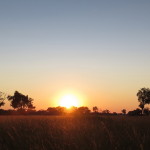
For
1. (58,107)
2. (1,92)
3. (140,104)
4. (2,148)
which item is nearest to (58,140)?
(2,148)

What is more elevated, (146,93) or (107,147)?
(146,93)

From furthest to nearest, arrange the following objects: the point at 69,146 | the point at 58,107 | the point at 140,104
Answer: the point at 58,107 → the point at 140,104 → the point at 69,146

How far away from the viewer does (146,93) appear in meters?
133


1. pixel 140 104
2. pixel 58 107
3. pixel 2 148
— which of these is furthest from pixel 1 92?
pixel 2 148

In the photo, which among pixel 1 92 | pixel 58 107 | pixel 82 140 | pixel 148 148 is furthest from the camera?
pixel 58 107

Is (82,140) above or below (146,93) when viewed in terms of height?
below

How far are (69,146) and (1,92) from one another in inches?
4298

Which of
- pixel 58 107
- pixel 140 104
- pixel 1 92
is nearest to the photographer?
pixel 1 92

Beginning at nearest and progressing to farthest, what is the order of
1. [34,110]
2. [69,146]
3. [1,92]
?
[69,146]
[1,92]
[34,110]

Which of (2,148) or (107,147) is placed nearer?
(107,147)

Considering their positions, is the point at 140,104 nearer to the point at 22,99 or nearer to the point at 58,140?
the point at 22,99

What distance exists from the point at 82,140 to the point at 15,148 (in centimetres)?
178

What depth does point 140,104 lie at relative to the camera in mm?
132250

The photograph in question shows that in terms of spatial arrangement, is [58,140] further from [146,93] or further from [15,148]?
[146,93]
